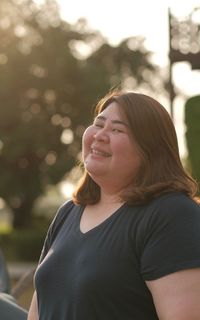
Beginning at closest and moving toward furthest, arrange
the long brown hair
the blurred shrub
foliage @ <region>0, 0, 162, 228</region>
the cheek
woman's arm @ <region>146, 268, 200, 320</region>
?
woman's arm @ <region>146, 268, 200, 320</region>, the long brown hair, the cheek, the blurred shrub, foliage @ <region>0, 0, 162, 228</region>

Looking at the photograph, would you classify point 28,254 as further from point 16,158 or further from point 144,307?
point 144,307

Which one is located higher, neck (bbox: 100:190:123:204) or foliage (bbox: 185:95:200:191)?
neck (bbox: 100:190:123:204)

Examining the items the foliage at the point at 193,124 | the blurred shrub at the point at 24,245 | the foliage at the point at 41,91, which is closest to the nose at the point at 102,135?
the foliage at the point at 193,124

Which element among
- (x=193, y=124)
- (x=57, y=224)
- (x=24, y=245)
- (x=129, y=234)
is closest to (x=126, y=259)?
(x=129, y=234)

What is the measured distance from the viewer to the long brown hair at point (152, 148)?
2.23 metres

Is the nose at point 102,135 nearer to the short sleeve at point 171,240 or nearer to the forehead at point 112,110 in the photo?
the forehead at point 112,110

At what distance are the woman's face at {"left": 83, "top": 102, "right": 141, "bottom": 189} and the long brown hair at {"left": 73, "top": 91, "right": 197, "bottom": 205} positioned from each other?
0.06ft

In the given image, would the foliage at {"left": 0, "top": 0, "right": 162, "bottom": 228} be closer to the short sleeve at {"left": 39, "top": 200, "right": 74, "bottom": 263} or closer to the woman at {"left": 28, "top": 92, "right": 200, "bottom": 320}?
the short sleeve at {"left": 39, "top": 200, "right": 74, "bottom": 263}

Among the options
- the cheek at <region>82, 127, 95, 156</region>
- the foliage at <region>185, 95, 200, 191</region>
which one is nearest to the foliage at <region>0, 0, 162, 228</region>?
the foliage at <region>185, 95, 200, 191</region>

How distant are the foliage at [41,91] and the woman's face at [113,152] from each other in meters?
23.8

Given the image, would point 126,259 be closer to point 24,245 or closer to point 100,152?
point 100,152

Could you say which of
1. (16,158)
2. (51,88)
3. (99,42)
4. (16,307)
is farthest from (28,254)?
(16,307)

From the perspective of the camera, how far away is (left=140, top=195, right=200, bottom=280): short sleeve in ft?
6.74

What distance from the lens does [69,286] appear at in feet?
7.31
